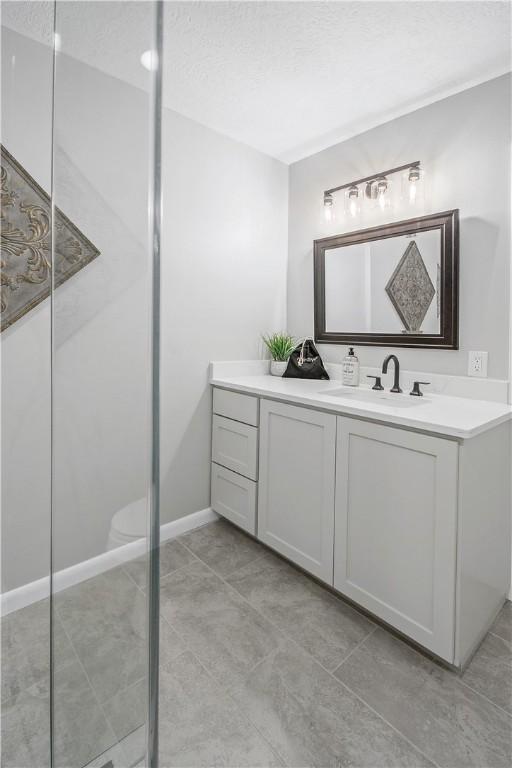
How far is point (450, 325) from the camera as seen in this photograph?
6.25ft

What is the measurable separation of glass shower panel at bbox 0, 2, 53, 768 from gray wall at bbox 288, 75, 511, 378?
1.68m

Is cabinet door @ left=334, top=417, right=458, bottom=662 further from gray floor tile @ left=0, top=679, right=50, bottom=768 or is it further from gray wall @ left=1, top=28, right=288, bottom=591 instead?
gray floor tile @ left=0, top=679, right=50, bottom=768

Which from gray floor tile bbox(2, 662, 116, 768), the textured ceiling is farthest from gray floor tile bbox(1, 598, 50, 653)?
the textured ceiling

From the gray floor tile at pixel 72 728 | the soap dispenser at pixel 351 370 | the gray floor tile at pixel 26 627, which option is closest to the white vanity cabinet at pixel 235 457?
the soap dispenser at pixel 351 370

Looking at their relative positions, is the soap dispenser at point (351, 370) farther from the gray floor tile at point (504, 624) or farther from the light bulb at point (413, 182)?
the gray floor tile at point (504, 624)

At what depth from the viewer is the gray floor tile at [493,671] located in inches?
50.4

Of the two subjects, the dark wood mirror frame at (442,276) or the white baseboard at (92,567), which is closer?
the white baseboard at (92,567)

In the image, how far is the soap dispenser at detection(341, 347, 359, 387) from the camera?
2191 mm

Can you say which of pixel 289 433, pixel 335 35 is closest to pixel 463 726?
pixel 289 433

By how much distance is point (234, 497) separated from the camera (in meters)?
2.24

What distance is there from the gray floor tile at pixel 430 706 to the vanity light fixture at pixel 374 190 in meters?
2.04

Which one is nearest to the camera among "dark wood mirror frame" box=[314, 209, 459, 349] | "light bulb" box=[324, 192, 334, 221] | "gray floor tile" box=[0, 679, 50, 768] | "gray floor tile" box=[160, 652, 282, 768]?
"gray floor tile" box=[0, 679, 50, 768]

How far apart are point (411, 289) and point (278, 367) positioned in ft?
2.98

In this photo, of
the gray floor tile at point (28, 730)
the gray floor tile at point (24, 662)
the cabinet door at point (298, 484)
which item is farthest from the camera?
the cabinet door at point (298, 484)
